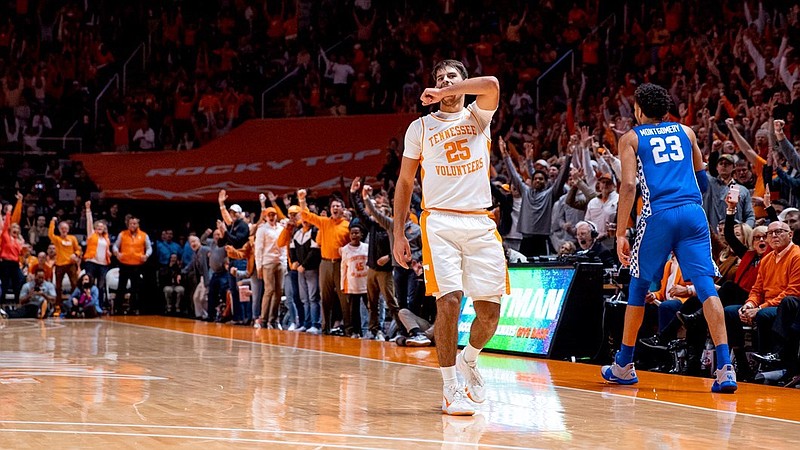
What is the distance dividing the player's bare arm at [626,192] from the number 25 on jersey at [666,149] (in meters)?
0.14

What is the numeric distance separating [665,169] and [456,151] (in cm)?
190

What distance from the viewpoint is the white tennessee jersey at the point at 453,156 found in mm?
6434

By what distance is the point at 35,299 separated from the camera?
19359mm

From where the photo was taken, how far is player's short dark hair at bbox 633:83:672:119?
7.68 metres

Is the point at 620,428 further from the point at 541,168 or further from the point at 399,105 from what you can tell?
the point at 399,105

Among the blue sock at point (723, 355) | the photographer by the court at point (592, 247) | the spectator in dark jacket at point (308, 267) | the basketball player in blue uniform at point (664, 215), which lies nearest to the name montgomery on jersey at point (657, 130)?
the basketball player in blue uniform at point (664, 215)

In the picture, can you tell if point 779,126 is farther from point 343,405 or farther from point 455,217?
point 343,405

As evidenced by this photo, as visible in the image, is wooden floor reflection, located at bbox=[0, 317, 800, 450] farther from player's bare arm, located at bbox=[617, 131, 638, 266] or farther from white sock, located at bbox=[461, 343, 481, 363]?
player's bare arm, located at bbox=[617, 131, 638, 266]

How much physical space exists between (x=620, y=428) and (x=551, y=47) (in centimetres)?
1582

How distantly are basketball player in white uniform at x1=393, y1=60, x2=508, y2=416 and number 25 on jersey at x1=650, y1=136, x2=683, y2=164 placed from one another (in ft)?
5.35

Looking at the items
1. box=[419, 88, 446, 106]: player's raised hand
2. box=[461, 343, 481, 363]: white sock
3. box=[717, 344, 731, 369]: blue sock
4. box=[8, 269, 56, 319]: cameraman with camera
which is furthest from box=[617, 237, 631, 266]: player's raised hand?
box=[8, 269, 56, 319]: cameraman with camera

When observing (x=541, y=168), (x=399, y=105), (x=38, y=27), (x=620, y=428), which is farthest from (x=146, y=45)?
(x=620, y=428)

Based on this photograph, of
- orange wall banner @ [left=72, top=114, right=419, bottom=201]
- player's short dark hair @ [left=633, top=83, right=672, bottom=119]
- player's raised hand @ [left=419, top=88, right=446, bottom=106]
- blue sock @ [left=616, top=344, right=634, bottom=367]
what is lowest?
blue sock @ [left=616, top=344, right=634, bottom=367]

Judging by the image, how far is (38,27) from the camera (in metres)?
27.0
